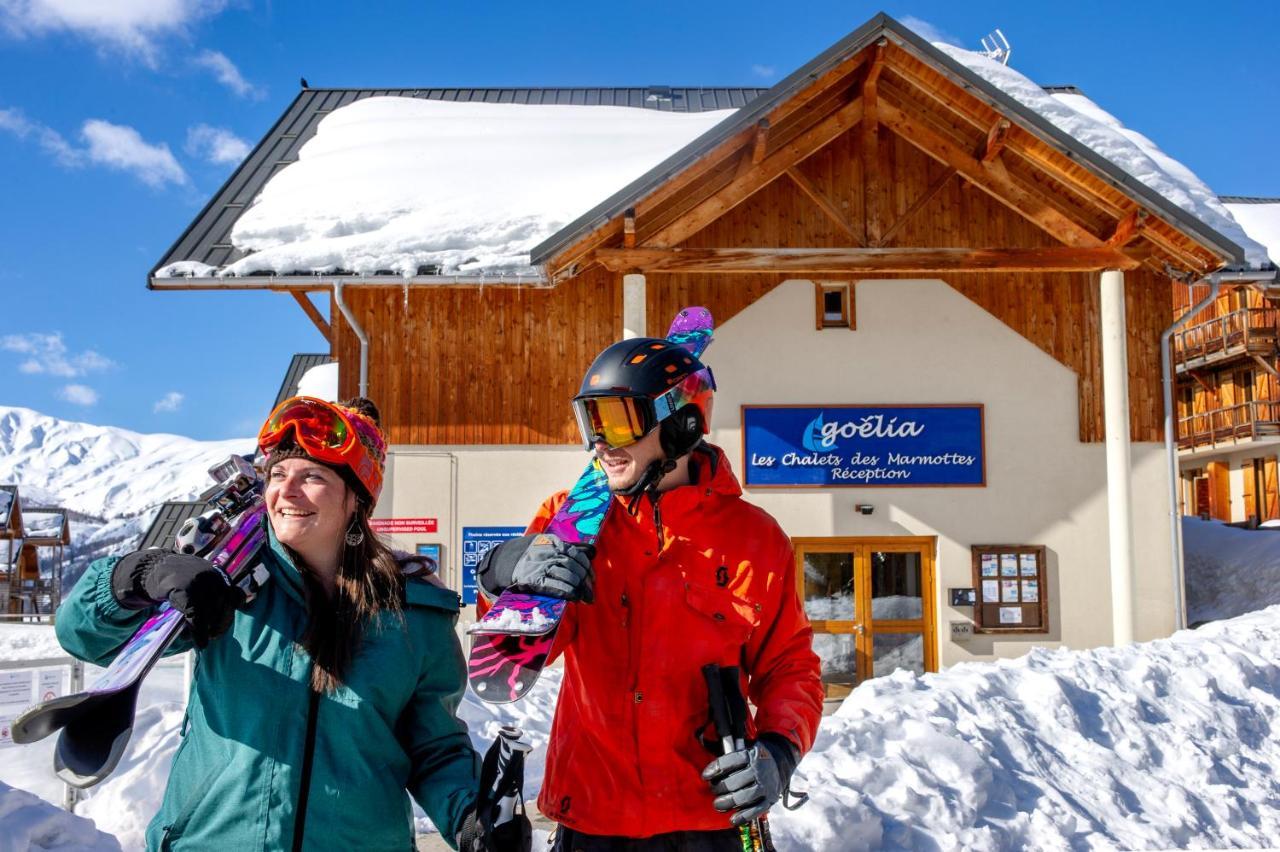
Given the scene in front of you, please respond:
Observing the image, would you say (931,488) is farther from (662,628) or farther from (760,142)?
(662,628)

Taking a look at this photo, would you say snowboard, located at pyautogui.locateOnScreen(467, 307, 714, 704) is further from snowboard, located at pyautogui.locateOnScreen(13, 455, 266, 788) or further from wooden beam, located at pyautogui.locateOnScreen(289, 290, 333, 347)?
wooden beam, located at pyautogui.locateOnScreen(289, 290, 333, 347)

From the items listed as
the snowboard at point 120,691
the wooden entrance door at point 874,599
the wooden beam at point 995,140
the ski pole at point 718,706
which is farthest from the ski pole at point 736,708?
the wooden beam at point 995,140

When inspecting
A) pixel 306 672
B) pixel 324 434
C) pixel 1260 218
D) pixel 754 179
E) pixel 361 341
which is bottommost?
pixel 306 672

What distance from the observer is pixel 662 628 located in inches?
94.4

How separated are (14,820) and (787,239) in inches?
400

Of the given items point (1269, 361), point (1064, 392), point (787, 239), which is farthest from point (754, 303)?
point (1269, 361)

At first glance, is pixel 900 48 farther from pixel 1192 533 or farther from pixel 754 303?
pixel 1192 533

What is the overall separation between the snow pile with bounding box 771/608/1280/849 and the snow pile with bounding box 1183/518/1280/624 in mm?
5853

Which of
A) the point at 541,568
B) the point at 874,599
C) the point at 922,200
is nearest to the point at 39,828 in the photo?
the point at 541,568

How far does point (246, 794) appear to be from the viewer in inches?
83.9

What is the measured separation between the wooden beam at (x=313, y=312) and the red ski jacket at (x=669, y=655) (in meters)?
10.8

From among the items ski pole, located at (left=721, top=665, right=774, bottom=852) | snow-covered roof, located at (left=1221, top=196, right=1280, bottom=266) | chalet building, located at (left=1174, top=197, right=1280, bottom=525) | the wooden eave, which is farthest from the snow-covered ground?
chalet building, located at (left=1174, top=197, right=1280, bottom=525)

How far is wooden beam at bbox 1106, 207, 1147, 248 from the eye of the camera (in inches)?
433

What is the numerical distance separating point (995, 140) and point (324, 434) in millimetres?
10353
